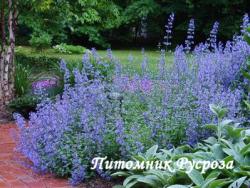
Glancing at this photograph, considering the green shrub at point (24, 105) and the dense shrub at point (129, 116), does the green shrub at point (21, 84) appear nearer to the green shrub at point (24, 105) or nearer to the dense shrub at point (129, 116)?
the green shrub at point (24, 105)

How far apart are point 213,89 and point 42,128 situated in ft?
5.54

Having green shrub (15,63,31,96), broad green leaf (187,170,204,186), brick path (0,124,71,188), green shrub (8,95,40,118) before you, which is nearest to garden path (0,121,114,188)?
brick path (0,124,71,188)

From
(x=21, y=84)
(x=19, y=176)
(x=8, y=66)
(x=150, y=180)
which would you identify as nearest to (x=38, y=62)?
(x=21, y=84)

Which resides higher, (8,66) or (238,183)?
(8,66)

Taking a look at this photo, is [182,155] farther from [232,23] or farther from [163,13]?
[163,13]

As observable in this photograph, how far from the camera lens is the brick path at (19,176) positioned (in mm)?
4037

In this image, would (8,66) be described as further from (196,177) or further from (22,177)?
(196,177)

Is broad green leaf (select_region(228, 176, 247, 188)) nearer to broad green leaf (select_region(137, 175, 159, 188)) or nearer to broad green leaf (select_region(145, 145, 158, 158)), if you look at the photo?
broad green leaf (select_region(137, 175, 159, 188))

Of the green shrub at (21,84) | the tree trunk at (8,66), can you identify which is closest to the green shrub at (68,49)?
the green shrub at (21,84)

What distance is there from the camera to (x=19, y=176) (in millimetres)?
4254

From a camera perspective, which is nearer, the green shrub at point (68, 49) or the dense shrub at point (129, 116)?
the dense shrub at point (129, 116)

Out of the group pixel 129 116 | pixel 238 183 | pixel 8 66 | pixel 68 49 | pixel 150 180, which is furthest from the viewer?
pixel 68 49

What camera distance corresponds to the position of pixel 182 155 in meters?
3.61

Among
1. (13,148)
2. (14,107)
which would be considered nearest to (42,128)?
(13,148)
